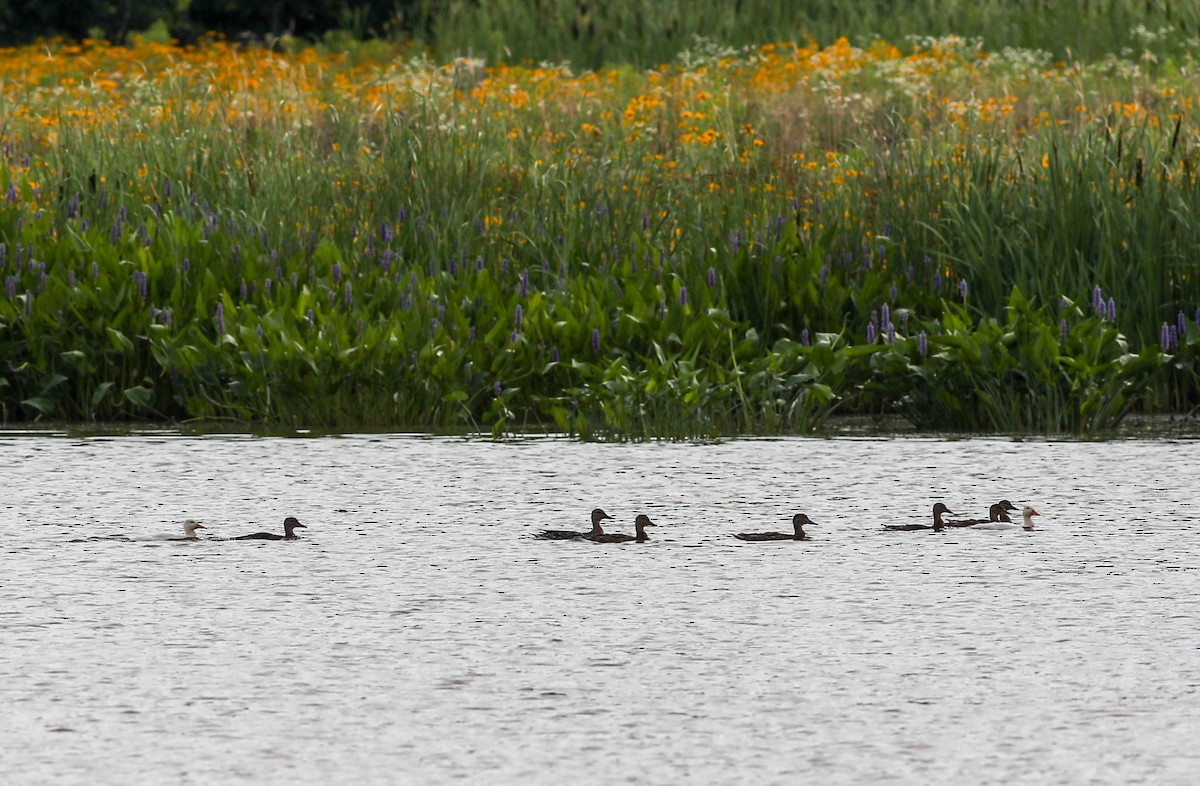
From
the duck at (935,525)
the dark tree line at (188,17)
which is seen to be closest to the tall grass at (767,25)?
the dark tree line at (188,17)

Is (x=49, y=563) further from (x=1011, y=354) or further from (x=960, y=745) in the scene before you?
(x=1011, y=354)

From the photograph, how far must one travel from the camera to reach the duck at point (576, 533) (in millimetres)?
6665

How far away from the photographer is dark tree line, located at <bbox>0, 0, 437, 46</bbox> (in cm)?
3016

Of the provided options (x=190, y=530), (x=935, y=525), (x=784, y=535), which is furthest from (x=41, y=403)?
(x=935, y=525)

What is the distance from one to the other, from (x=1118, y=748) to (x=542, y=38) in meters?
20.8

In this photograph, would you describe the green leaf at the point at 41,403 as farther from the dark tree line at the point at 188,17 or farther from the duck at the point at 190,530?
the dark tree line at the point at 188,17

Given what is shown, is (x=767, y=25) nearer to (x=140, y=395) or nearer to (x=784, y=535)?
(x=140, y=395)

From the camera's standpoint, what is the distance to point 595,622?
18.1 feet

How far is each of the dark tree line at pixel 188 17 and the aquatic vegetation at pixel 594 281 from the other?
16947 mm

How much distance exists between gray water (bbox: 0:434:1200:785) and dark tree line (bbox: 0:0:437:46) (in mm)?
22209

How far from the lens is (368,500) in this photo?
750cm

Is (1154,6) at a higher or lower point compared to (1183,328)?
higher

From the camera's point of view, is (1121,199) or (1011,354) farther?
(1121,199)

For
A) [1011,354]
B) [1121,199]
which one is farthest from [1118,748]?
[1121,199]
